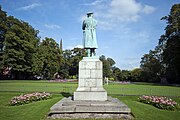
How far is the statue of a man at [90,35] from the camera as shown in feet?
39.2

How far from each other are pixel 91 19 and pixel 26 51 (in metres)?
37.1

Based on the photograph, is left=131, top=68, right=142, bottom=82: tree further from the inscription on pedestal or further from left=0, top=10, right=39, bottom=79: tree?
the inscription on pedestal

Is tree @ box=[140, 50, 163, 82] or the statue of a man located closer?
the statue of a man

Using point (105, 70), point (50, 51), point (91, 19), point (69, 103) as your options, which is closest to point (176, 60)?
point (91, 19)

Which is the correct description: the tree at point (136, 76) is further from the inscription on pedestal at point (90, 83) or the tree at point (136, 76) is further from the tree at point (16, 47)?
the inscription on pedestal at point (90, 83)

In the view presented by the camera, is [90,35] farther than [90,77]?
Yes

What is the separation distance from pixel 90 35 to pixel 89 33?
155 mm

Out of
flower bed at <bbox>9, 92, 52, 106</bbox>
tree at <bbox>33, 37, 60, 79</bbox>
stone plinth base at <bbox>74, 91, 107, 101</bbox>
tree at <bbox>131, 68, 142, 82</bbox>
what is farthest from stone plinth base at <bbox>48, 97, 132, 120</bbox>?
tree at <bbox>131, 68, 142, 82</bbox>

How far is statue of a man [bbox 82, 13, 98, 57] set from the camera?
12.0 m

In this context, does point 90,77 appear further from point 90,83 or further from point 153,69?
point 153,69

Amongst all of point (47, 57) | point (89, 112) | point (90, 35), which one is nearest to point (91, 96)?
point (89, 112)

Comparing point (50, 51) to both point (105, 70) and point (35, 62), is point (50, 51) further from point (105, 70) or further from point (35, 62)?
point (105, 70)

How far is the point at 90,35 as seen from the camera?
12094mm

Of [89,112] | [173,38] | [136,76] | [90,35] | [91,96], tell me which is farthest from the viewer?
[136,76]
